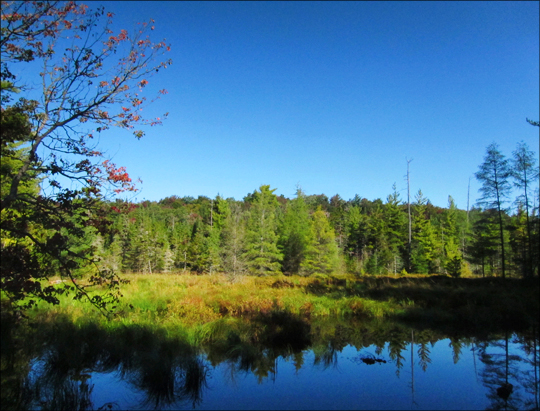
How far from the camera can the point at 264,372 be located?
7.64 metres

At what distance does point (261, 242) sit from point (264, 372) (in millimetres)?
27905

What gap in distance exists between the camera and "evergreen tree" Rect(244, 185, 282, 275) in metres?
34.3

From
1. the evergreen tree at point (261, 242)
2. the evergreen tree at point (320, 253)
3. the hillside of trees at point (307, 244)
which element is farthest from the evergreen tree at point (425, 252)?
the evergreen tree at point (261, 242)

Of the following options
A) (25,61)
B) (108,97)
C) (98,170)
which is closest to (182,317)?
(98,170)

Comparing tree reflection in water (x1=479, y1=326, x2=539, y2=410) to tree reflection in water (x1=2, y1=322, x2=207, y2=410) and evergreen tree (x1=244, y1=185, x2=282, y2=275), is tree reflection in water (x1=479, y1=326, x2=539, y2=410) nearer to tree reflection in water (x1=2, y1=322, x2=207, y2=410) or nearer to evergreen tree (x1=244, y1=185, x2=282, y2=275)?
tree reflection in water (x1=2, y1=322, x2=207, y2=410)

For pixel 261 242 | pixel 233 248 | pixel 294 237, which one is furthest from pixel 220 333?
pixel 294 237

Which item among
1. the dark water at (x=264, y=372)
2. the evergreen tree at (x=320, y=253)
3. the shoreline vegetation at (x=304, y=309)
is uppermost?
the evergreen tree at (x=320, y=253)

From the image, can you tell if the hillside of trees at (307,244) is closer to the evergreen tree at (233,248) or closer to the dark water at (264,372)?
the evergreen tree at (233,248)

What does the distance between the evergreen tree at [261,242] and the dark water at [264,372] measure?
2385cm

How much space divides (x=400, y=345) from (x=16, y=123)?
1032 centimetres

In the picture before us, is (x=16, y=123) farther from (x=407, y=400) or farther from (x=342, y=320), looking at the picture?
(x=342, y=320)

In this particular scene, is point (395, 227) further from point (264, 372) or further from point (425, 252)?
point (264, 372)

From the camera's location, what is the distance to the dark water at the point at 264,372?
20.2 feet

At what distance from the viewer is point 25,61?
6.37 meters
